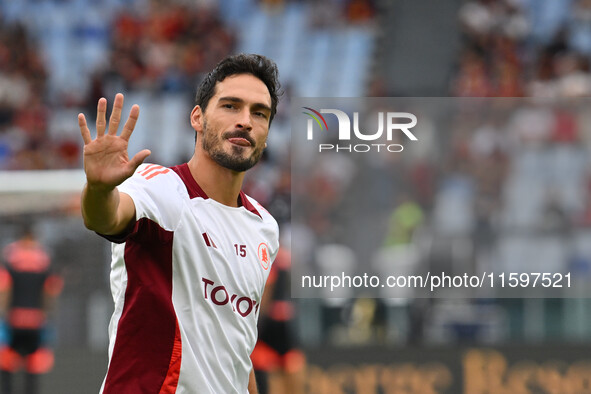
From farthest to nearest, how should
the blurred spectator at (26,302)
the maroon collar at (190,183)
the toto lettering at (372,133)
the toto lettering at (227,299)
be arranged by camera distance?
1. the blurred spectator at (26,302)
2. the toto lettering at (372,133)
3. the maroon collar at (190,183)
4. the toto lettering at (227,299)

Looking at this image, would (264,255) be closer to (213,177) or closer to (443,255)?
(213,177)

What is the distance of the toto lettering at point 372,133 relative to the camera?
9438 mm

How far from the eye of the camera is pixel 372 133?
9.59 meters

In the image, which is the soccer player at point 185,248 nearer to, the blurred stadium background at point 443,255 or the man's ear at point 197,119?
the man's ear at point 197,119

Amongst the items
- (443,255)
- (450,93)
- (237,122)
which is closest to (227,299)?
(237,122)

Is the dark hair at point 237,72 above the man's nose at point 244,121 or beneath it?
above

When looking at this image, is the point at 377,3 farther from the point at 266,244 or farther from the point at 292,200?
the point at 266,244

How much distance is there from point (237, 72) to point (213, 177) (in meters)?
0.46

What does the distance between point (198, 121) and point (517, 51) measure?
12033mm

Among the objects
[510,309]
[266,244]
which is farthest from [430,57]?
[266,244]

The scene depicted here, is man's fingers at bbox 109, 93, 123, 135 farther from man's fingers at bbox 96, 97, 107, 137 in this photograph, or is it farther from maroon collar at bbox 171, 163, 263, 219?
maroon collar at bbox 171, 163, 263, 219

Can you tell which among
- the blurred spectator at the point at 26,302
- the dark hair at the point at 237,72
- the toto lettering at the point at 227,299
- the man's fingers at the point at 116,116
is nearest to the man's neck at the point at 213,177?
the dark hair at the point at 237,72

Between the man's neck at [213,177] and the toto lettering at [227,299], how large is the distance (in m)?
0.38

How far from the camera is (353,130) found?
31.5 feet
